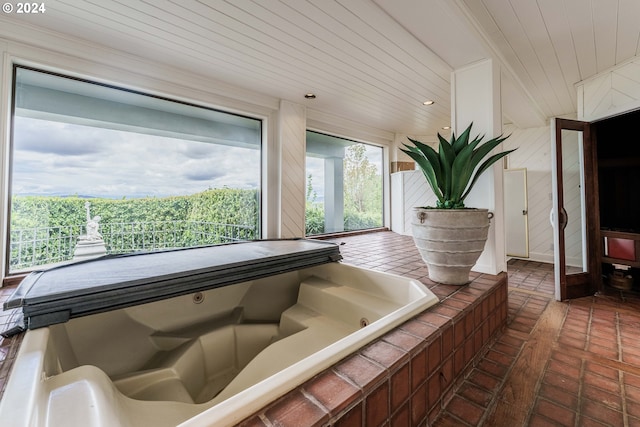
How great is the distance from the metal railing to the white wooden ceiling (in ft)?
4.58

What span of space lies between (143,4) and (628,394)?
125 inches

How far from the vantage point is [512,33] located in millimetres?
1844

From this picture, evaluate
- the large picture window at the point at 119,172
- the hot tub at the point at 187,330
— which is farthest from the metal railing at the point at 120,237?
the hot tub at the point at 187,330

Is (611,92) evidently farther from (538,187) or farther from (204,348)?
(204,348)

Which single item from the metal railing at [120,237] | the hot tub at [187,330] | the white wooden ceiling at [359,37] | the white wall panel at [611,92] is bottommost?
the hot tub at [187,330]

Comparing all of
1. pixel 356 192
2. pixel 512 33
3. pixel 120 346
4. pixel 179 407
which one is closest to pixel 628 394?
pixel 179 407

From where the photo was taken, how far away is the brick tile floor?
965 mm

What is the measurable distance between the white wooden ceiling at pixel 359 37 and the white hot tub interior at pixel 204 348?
1.71 metres

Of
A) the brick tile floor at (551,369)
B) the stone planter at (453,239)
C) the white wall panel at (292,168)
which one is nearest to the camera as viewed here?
the brick tile floor at (551,369)

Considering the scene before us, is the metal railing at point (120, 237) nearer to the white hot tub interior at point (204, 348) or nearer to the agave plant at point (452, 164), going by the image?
the white hot tub interior at point (204, 348)

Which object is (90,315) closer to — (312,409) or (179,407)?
(179,407)

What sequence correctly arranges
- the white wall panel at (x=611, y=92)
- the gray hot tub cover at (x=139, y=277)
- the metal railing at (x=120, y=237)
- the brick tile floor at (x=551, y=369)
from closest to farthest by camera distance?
the brick tile floor at (x=551, y=369) → the gray hot tub cover at (x=139, y=277) → the metal railing at (x=120, y=237) → the white wall panel at (x=611, y=92)

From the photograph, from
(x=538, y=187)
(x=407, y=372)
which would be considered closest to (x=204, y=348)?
(x=407, y=372)

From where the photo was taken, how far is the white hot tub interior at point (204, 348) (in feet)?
2.28
